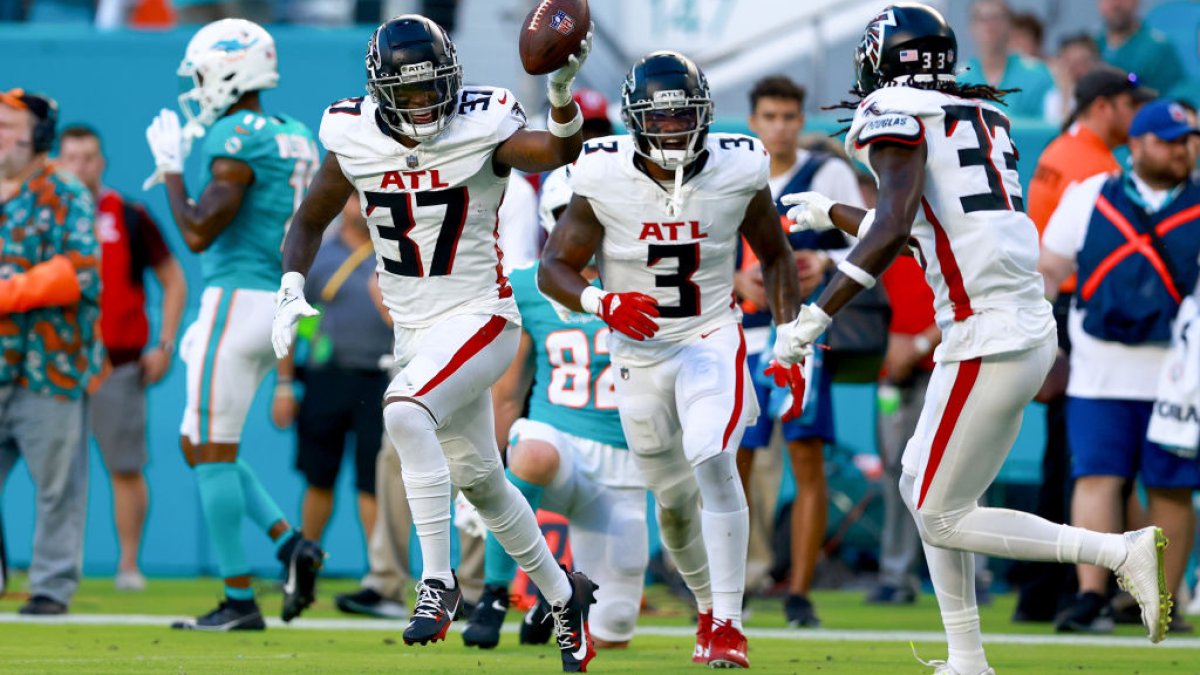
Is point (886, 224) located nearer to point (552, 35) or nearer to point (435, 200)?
point (552, 35)

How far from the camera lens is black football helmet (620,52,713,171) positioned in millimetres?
6148

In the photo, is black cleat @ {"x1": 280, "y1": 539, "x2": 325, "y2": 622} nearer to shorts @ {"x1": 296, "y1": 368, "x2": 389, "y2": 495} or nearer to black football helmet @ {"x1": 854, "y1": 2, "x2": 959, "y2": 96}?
shorts @ {"x1": 296, "y1": 368, "x2": 389, "y2": 495}

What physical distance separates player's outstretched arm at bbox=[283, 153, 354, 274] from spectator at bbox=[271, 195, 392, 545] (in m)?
3.50

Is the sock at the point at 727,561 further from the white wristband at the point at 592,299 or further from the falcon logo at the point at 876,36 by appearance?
the falcon logo at the point at 876,36

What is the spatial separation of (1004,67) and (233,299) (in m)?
6.30

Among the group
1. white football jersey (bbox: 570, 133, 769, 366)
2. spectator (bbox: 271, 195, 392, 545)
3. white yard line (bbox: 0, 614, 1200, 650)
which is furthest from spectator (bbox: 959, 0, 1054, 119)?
white football jersey (bbox: 570, 133, 769, 366)

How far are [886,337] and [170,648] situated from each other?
3.74 meters

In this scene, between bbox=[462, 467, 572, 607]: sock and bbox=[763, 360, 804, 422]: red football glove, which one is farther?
bbox=[462, 467, 572, 607]: sock

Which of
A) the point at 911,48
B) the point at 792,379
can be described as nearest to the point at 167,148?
the point at 792,379

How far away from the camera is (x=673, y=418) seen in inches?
249

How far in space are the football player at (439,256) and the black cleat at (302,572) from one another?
141cm

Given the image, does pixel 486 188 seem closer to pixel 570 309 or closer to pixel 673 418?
pixel 570 309

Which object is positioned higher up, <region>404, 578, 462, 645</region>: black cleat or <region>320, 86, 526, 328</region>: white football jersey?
<region>320, 86, 526, 328</region>: white football jersey

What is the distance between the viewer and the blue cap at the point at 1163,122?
7773mm
